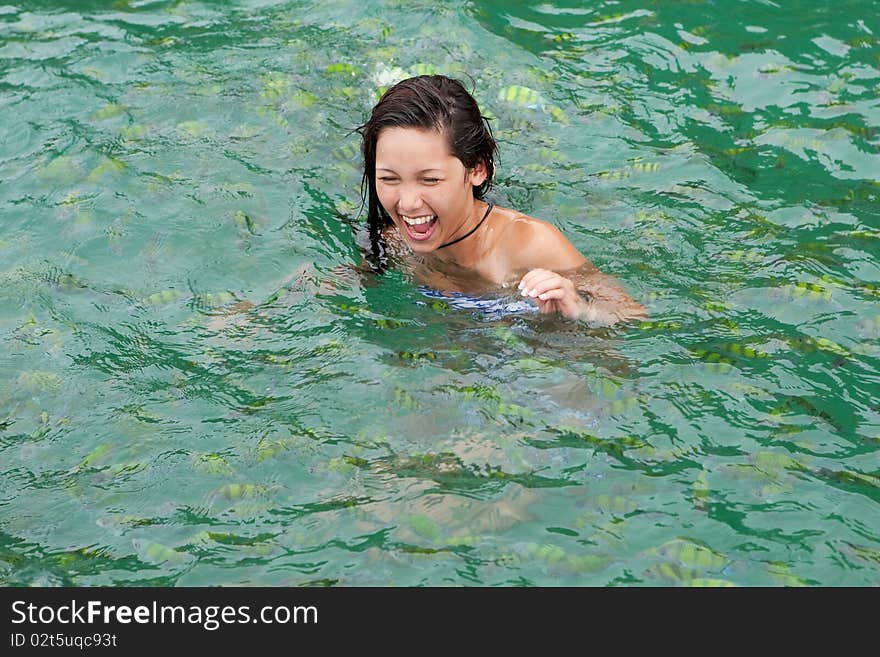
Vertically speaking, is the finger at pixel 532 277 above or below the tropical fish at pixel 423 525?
above

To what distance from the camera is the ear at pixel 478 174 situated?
5.99 m

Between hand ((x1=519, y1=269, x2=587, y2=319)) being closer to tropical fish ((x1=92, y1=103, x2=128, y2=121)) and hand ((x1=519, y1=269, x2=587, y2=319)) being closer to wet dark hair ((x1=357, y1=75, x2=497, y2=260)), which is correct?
wet dark hair ((x1=357, y1=75, x2=497, y2=260))

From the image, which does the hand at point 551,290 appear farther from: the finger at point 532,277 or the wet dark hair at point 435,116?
the wet dark hair at point 435,116

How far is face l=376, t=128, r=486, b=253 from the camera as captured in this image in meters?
5.66

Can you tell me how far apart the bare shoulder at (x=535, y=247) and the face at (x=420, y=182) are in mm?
320

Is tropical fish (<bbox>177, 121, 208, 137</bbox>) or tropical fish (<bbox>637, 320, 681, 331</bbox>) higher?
tropical fish (<bbox>177, 121, 208, 137</bbox>)

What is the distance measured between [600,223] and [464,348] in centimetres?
157

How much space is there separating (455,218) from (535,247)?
44cm

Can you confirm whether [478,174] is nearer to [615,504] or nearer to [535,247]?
[535,247]

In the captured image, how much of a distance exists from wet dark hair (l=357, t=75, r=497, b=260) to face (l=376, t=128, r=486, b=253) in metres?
0.04

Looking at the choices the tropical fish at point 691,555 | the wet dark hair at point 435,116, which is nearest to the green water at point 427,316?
the tropical fish at point 691,555

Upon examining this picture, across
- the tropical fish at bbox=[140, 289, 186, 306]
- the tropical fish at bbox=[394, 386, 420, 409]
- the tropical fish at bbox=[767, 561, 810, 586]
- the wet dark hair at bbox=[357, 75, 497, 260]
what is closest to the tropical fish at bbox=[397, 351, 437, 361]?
the tropical fish at bbox=[394, 386, 420, 409]
